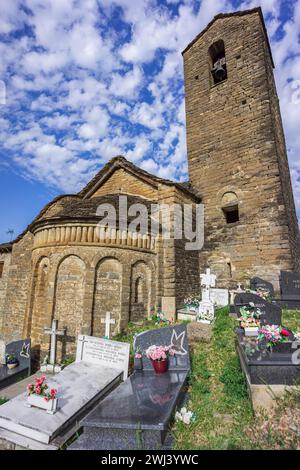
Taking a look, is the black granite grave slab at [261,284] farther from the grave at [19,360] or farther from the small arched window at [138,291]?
the grave at [19,360]

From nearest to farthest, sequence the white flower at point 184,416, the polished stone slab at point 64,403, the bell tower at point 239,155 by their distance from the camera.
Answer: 1. the polished stone slab at point 64,403
2. the white flower at point 184,416
3. the bell tower at point 239,155

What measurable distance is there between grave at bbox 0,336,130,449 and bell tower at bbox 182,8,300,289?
276 inches

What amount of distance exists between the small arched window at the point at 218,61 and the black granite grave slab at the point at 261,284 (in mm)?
10671

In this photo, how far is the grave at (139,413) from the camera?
3.39 m

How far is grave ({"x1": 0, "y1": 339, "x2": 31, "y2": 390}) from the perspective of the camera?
736 centimetres

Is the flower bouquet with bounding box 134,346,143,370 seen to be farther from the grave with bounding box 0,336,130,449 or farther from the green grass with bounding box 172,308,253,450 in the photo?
the green grass with bounding box 172,308,253,450

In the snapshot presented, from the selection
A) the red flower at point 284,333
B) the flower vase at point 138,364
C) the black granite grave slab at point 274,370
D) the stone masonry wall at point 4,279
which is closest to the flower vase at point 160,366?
the flower vase at point 138,364

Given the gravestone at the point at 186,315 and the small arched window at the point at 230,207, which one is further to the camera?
the small arched window at the point at 230,207

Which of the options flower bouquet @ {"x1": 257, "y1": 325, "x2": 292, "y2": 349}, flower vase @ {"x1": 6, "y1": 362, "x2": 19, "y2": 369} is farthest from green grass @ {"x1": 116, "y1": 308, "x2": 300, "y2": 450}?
flower vase @ {"x1": 6, "y1": 362, "x2": 19, "y2": 369}

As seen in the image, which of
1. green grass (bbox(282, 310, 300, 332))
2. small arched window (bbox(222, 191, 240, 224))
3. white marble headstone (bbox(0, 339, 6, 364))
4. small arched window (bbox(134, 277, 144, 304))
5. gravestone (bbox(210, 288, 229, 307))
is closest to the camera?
green grass (bbox(282, 310, 300, 332))

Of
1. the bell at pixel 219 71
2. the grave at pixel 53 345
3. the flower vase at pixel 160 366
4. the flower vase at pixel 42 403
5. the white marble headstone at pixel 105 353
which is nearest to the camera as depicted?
the flower vase at pixel 42 403

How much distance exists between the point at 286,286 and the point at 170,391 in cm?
655

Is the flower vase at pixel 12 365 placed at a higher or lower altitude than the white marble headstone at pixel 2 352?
lower

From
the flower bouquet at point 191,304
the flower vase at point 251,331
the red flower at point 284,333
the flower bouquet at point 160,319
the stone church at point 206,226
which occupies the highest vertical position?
the stone church at point 206,226
